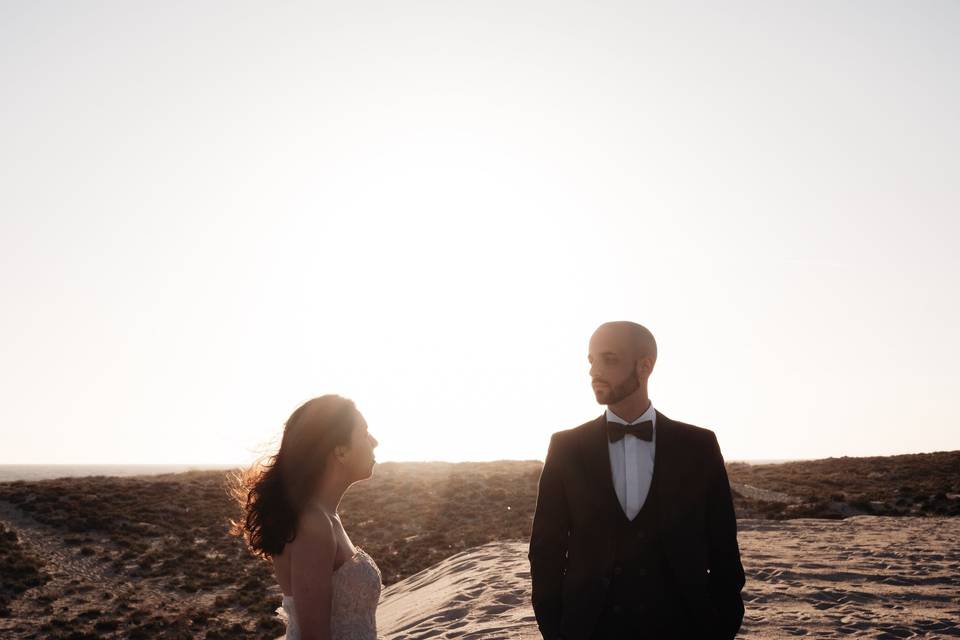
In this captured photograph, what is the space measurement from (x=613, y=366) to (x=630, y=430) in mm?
411

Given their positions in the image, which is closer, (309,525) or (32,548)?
(309,525)

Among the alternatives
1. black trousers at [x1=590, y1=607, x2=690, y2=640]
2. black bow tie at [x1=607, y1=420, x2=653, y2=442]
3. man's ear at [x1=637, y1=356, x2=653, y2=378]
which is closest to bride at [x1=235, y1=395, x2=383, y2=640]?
black trousers at [x1=590, y1=607, x2=690, y2=640]

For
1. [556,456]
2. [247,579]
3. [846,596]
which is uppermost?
[556,456]

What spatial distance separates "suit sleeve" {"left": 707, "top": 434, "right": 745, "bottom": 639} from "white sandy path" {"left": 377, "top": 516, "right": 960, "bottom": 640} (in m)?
6.03

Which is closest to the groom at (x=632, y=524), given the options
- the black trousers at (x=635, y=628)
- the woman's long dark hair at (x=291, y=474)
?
the black trousers at (x=635, y=628)

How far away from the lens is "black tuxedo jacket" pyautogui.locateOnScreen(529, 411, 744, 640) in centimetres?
409

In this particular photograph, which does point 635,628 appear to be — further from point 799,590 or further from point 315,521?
point 799,590

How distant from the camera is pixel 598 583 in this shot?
4.11 m

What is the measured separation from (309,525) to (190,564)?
21883mm

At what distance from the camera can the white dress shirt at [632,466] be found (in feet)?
14.2

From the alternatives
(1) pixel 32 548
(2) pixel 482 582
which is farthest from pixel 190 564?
(2) pixel 482 582

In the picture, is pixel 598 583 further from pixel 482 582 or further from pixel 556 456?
pixel 482 582

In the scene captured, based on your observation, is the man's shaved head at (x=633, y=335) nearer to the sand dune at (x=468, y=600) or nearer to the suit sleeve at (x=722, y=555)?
the suit sleeve at (x=722, y=555)

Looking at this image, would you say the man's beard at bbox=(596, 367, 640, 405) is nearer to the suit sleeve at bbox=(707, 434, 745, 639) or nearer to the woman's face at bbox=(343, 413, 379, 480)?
the suit sleeve at bbox=(707, 434, 745, 639)
